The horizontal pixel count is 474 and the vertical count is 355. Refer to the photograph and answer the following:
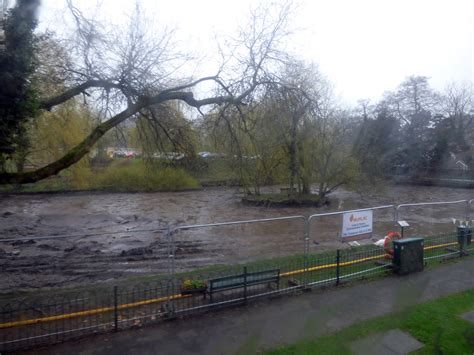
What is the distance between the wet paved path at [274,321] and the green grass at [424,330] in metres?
0.24

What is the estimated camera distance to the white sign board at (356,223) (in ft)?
32.0

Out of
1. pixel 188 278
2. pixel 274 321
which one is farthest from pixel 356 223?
pixel 188 278

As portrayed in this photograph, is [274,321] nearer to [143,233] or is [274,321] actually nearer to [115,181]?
[143,233]

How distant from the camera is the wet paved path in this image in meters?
5.72

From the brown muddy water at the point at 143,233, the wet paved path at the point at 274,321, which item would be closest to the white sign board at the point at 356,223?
the wet paved path at the point at 274,321

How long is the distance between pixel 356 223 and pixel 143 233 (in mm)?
10497

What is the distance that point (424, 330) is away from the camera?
6090 mm

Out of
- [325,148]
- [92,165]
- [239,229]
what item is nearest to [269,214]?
[325,148]

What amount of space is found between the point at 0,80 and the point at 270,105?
627 centimetres

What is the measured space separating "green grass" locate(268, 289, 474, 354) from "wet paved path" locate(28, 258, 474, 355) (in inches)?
9.4

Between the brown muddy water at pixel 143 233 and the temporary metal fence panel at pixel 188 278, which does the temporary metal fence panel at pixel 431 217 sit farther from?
the temporary metal fence panel at pixel 188 278

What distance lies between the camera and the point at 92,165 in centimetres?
3941

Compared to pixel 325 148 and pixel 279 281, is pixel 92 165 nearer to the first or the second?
pixel 325 148

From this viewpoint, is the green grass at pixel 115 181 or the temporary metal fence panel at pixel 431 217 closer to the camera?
the temporary metal fence panel at pixel 431 217
